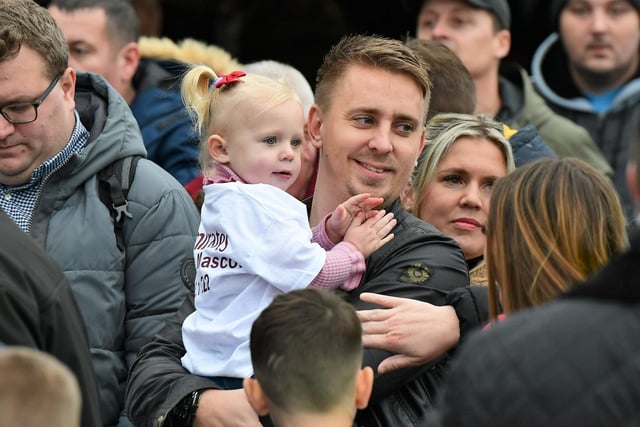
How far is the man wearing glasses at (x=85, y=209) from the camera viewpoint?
14.4ft

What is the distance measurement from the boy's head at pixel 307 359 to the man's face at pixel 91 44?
12.1 feet

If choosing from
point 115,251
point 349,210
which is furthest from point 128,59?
point 349,210

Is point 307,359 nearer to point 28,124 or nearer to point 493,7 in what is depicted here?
point 28,124

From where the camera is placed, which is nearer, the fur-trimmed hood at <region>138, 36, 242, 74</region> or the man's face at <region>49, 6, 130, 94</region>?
the fur-trimmed hood at <region>138, 36, 242, 74</region>

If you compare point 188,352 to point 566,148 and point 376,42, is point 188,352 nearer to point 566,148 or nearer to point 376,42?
point 376,42

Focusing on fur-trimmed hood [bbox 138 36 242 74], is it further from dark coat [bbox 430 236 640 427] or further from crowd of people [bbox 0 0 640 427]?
dark coat [bbox 430 236 640 427]

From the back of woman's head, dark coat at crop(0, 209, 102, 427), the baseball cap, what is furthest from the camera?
the baseball cap

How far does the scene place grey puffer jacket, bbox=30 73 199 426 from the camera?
4.38 meters

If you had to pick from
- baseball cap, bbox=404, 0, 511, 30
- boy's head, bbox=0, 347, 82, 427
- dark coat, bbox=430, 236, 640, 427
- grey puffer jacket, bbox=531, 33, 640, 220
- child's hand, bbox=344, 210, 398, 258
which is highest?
dark coat, bbox=430, 236, 640, 427

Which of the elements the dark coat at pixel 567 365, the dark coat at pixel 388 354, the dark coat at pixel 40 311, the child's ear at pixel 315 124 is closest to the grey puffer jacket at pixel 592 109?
the child's ear at pixel 315 124

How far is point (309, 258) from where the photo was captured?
3.79 metres

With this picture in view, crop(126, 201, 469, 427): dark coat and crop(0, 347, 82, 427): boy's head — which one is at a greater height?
crop(0, 347, 82, 427): boy's head

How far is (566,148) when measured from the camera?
6418mm

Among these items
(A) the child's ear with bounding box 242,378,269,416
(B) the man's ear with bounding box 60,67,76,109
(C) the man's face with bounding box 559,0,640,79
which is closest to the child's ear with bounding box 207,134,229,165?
(B) the man's ear with bounding box 60,67,76,109
